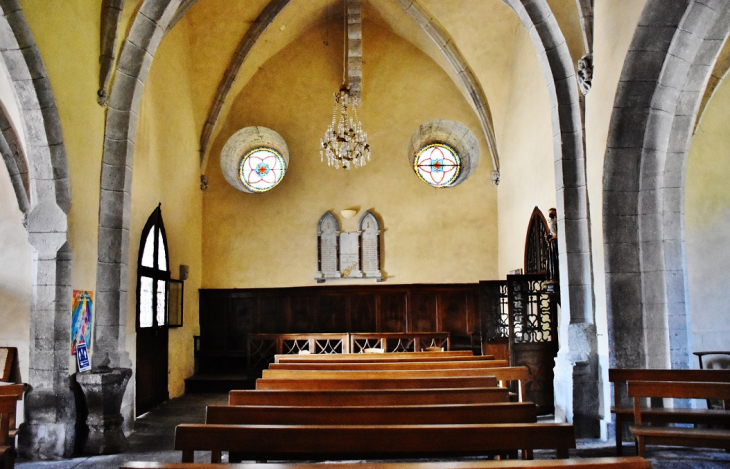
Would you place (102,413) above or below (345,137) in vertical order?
below

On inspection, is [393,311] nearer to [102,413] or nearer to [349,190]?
[349,190]

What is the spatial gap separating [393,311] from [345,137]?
148 inches

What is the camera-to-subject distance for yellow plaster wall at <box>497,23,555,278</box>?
31.9 ft

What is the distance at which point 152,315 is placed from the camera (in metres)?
9.71

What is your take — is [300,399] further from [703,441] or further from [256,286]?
[256,286]

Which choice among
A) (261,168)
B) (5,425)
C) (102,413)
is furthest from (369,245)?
(5,425)

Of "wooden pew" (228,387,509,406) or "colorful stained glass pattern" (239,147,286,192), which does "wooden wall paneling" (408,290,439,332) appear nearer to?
"colorful stained glass pattern" (239,147,286,192)

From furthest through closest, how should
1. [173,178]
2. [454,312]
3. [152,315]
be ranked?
Answer: [454,312]
[173,178]
[152,315]

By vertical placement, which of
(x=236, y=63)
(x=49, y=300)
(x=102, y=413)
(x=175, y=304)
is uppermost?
(x=236, y=63)

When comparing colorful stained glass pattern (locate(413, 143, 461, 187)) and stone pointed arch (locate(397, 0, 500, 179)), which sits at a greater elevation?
stone pointed arch (locate(397, 0, 500, 179))

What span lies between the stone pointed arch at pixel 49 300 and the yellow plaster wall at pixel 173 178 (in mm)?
2236

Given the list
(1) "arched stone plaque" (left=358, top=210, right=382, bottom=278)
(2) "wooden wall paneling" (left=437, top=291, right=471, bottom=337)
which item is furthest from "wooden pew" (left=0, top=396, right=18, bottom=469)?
(2) "wooden wall paneling" (left=437, top=291, right=471, bottom=337)

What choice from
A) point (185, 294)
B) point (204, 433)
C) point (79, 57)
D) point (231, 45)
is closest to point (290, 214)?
point (185, 294)

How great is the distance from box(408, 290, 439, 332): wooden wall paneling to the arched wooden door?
192 inches
